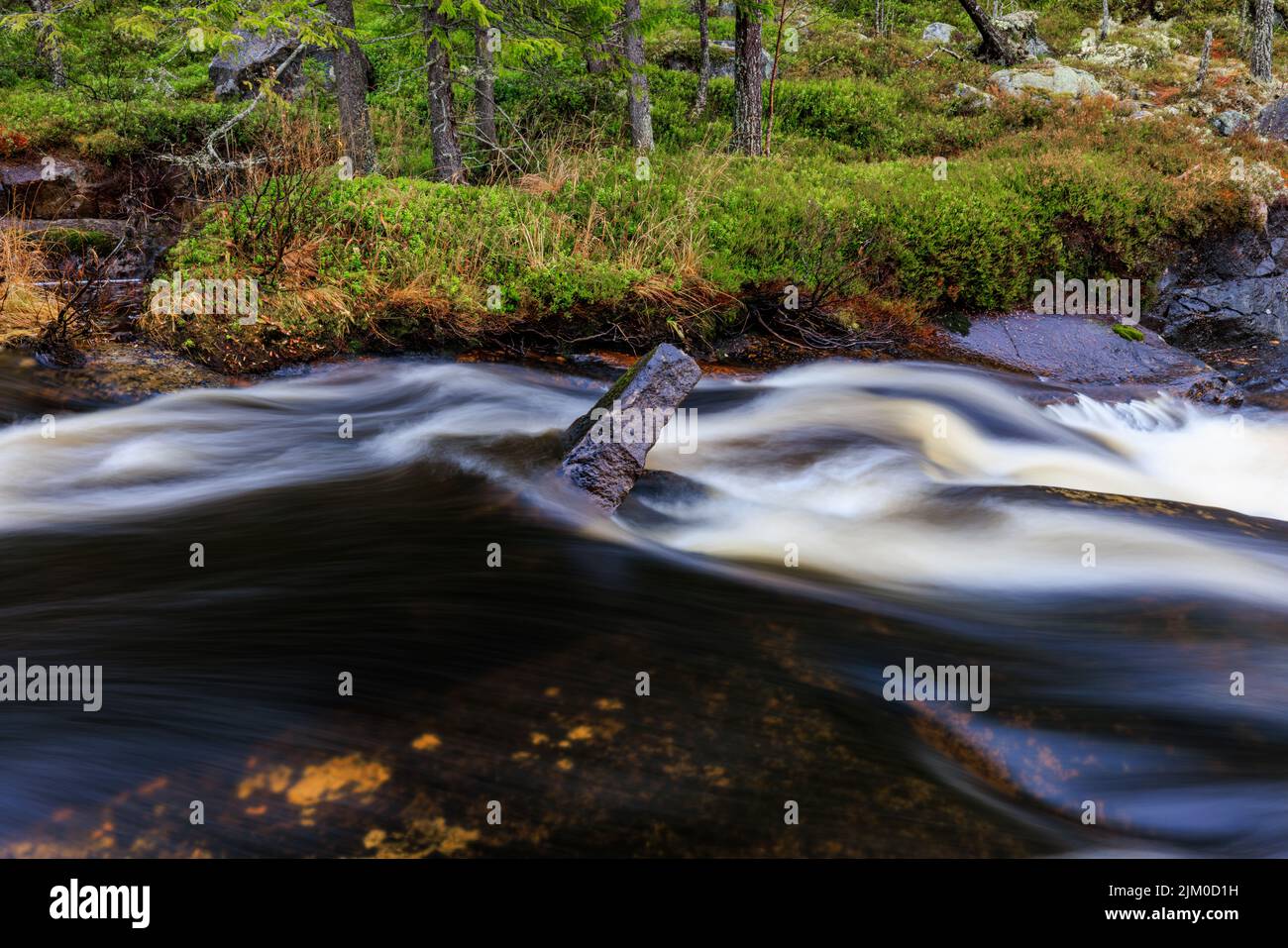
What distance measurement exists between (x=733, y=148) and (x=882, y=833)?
42.3 feet

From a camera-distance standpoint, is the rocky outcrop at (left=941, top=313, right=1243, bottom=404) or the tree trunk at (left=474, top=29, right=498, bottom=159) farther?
the tree trunk at (left=474, top=29, right=498, bottom=159)

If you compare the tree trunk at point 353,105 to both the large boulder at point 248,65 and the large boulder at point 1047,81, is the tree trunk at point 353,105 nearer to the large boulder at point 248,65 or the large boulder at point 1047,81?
the large boulder at point 248,65

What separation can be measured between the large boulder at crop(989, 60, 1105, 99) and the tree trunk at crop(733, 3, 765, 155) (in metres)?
6.54

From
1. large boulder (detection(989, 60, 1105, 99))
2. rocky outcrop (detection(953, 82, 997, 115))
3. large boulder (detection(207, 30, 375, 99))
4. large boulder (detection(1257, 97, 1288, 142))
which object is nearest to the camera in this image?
large boulder (detection(1257, 97, 1288, 142))

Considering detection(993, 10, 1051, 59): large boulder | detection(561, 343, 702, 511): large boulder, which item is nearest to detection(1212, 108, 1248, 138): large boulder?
detection(993, 10, 1051, 59): large boulder

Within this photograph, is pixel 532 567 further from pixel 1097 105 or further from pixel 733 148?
pixel 1097 105

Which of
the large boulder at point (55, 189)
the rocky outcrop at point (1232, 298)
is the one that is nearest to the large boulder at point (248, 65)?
the large boulder at point (55, 189)

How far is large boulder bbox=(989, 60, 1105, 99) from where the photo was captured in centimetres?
1748

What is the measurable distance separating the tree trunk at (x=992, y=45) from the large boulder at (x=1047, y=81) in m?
1.92

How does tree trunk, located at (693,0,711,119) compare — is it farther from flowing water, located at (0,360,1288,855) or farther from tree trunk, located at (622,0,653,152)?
flowing water, located at (0,360,1288,855)

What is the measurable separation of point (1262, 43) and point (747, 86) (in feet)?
44.7

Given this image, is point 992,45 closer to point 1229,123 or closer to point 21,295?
point 1229,123

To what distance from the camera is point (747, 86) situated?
44.6 feet
